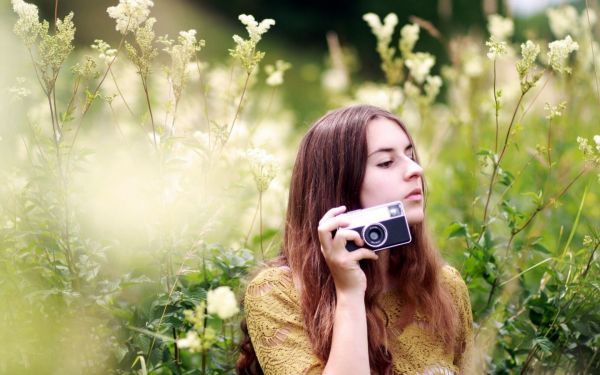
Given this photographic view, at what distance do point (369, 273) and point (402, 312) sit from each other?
12 cm

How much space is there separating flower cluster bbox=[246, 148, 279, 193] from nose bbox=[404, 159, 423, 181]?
286mm

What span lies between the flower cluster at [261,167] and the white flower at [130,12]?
37cm

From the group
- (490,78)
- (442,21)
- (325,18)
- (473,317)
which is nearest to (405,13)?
(442,21)

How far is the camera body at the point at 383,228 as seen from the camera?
168 cm

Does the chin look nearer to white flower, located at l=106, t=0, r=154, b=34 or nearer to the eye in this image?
the eye

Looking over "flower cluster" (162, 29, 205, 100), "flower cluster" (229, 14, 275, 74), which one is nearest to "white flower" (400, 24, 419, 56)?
"flower cluster" (229, 14, 275, 74)

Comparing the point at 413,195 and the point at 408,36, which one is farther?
the point at 408,36

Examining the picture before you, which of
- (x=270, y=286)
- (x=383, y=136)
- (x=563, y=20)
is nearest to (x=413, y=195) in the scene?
(x=383, y=136)

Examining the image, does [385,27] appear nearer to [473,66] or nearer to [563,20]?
[473,66]

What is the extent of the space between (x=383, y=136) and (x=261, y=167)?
0.91ft

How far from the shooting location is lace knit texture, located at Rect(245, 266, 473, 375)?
1748mm

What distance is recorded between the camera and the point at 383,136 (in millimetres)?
1866

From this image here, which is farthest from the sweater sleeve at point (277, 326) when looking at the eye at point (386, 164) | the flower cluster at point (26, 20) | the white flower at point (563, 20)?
the white flower at point (563, 20)

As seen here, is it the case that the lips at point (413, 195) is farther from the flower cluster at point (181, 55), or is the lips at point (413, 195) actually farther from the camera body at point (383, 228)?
the flower cluster at point (181, 55)
